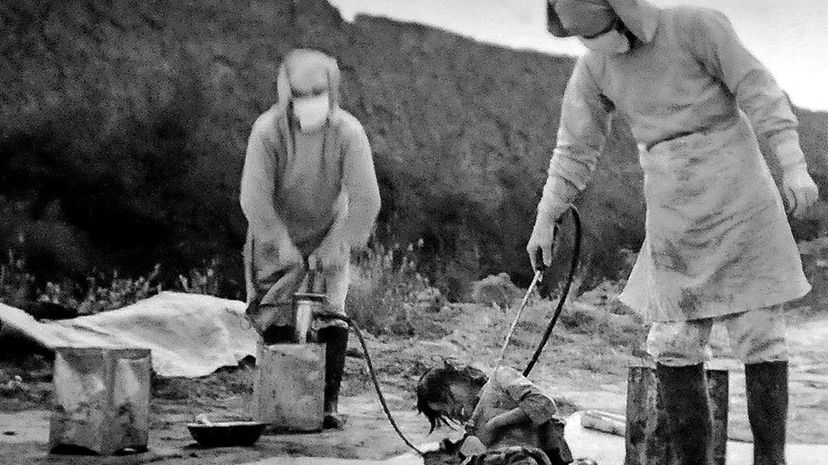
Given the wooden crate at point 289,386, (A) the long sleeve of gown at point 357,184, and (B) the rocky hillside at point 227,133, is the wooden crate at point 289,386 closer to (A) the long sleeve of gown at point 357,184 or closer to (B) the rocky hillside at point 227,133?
(A) the long sleeve of gown at point 357,184

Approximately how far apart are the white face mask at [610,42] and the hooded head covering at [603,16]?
0.02 m

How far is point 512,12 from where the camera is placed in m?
4.61

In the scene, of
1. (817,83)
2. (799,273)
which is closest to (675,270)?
(799,273)

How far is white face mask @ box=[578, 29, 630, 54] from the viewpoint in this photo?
7.36 ft

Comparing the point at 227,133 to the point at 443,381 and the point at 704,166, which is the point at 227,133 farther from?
the point at 704,166

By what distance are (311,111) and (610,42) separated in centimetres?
137

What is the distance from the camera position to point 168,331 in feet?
13.2

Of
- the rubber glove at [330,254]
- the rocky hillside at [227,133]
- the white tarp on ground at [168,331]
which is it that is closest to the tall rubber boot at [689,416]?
the rubber glove at [330,254]

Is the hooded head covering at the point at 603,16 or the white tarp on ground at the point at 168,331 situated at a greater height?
the hooded head covering at the point at 603,16

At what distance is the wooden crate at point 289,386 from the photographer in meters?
3.04

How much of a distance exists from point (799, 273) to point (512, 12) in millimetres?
2762

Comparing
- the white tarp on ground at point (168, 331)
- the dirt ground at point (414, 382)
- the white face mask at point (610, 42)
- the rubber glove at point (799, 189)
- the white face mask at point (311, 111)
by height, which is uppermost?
the white face mask at point (610, 42)

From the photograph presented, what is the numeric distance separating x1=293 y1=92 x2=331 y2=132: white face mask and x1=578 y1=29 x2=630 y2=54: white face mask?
129cm

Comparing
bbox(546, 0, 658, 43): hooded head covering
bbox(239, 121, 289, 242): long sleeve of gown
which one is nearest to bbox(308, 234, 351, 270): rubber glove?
bbox(239, 121, 289, 242): long sleeve of gown
